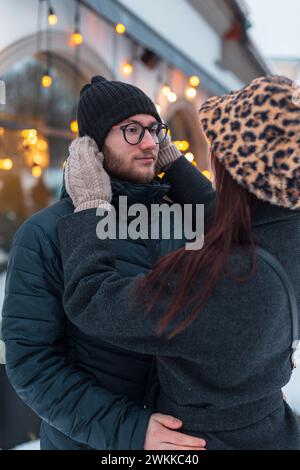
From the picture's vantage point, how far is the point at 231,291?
0.97 meters

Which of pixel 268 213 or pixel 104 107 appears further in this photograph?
pixel 104 107

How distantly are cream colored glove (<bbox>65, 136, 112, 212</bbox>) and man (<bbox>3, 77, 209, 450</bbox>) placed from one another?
151mm

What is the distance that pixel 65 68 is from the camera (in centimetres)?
464

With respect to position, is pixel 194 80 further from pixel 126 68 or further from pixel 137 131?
pixel 137 131

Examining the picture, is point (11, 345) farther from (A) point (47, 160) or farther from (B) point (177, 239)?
(A) point (47, 160)

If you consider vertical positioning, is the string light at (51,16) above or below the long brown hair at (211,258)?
above

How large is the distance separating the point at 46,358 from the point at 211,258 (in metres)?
0.64

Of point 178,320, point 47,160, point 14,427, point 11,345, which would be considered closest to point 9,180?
point 47,160

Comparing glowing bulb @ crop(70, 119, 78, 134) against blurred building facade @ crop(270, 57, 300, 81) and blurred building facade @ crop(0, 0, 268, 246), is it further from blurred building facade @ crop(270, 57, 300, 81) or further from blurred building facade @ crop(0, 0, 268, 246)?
blurred building facade @ crop(270, 57, 300, 81)

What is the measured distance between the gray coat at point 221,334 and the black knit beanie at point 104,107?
0.52 metres

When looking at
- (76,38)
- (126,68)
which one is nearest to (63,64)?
(76,38)

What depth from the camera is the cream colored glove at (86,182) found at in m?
1.25

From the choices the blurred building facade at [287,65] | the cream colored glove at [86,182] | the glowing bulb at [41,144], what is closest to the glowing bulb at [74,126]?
the glowing bulb at [41,144]

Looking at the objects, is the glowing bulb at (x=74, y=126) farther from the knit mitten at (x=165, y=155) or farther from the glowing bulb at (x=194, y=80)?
the knit mitten at (x=165, y=155)
